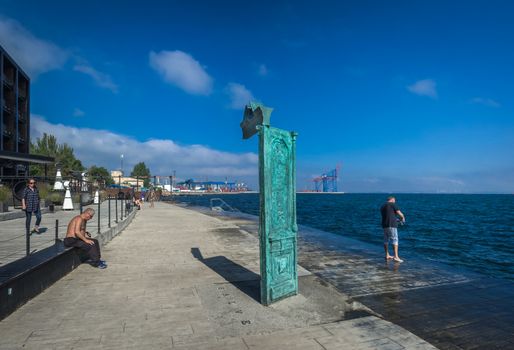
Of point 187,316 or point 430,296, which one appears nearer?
point 187,316

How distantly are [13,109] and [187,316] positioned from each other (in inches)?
1598

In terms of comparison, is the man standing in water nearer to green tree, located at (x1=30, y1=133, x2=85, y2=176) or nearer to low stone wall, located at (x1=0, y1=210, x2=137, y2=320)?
low stone wall, located at (x1=0, y1=210, x2=137, y2=320)

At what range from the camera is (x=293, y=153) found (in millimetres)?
5305

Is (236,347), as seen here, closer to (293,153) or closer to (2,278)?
(293,153)

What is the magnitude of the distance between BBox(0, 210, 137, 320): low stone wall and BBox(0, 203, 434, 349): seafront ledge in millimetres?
143

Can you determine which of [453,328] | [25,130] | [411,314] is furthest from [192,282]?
[25,130]

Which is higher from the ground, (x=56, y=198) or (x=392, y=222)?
(x=56, y=198)

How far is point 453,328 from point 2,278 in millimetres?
6015

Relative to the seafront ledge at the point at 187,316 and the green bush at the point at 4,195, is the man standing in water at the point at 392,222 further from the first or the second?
the green bush at the point at 4,195

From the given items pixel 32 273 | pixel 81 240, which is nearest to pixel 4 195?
pixel 81 240

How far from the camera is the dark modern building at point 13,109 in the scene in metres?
32.4

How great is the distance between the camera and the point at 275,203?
493 cm

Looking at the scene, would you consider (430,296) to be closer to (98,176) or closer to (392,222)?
(392,222)

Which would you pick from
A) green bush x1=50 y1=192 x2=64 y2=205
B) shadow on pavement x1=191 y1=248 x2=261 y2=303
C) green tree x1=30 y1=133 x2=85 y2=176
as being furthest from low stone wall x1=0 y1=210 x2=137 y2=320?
green tree x1=30 y1=133 x2=85 y2=176
